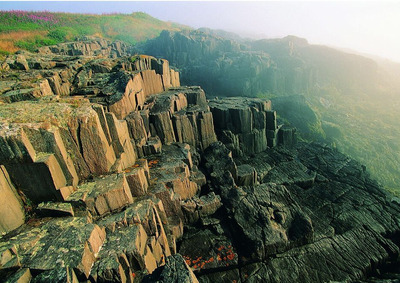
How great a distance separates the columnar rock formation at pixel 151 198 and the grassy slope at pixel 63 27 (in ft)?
78.1

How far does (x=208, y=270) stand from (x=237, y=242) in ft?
7.16

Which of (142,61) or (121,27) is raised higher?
(121,27)

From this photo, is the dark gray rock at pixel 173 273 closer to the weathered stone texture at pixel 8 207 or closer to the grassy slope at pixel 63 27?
the weathered stone texture at pixel 8 207

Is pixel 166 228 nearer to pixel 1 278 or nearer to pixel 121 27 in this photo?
pixel 1 278

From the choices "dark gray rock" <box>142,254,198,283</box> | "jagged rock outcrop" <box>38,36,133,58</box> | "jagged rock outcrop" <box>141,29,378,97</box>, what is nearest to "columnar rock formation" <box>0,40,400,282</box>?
"dark gray rock" <box>142,254,198,283</box>

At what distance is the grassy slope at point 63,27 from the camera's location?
37.2 m

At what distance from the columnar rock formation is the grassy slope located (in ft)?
78.1

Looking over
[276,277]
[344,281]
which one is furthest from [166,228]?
[344,281]

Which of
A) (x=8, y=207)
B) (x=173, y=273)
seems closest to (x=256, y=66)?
(x=173, y=273)

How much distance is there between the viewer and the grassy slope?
→ 3725 cm

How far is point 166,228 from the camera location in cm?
1096

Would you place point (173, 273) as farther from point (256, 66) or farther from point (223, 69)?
point (256, 66)

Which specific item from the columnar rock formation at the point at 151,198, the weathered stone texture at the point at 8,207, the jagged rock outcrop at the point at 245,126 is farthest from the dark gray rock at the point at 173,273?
the jagged rock outcrop at the point at 245,126

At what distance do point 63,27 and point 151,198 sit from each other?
6753 centimetres
